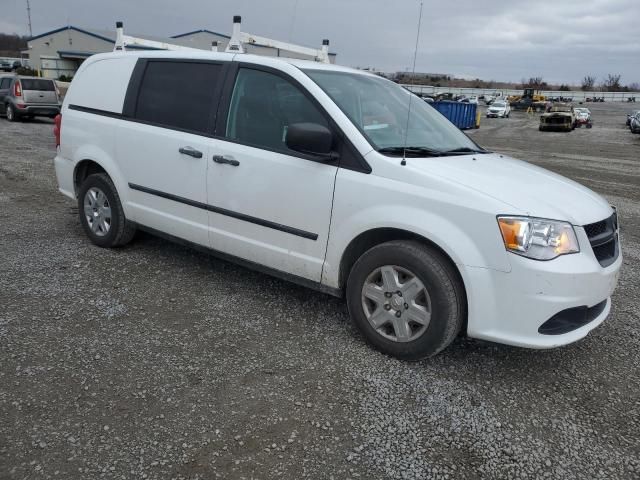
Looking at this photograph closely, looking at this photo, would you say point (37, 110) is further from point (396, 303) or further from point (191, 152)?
point (396, 303)

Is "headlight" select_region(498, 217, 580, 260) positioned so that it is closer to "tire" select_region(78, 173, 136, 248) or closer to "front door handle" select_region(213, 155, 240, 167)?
"front door handle" select_region(213, 155, 240, 167)

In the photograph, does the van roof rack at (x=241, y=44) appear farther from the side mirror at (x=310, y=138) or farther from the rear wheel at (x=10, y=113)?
the rear wheel at (x=10, y=113)

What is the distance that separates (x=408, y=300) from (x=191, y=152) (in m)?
2.02

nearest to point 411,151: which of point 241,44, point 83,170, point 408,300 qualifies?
point 408,300

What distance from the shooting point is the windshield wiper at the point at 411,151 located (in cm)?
335

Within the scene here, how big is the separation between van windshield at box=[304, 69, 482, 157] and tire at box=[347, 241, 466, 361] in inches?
27.6

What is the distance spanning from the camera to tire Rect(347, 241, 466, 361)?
3.03 metres

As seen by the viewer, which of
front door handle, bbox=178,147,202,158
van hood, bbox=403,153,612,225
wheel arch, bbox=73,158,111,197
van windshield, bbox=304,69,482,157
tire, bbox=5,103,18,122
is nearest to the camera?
van hood, bbox=403,153,612,225

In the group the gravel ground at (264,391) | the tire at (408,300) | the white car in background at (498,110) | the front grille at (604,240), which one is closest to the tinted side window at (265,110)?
the tire at (408,300)

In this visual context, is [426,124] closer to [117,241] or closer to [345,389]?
[345,389]

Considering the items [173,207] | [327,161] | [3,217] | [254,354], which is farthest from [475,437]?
[3,217]

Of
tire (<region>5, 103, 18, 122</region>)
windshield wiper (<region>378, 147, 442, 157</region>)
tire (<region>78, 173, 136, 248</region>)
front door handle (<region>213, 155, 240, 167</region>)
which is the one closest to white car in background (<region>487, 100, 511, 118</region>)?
tire (<region>5, 103, 18, 122</region>)

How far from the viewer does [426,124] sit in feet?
13.3

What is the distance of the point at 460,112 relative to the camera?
31.2m
